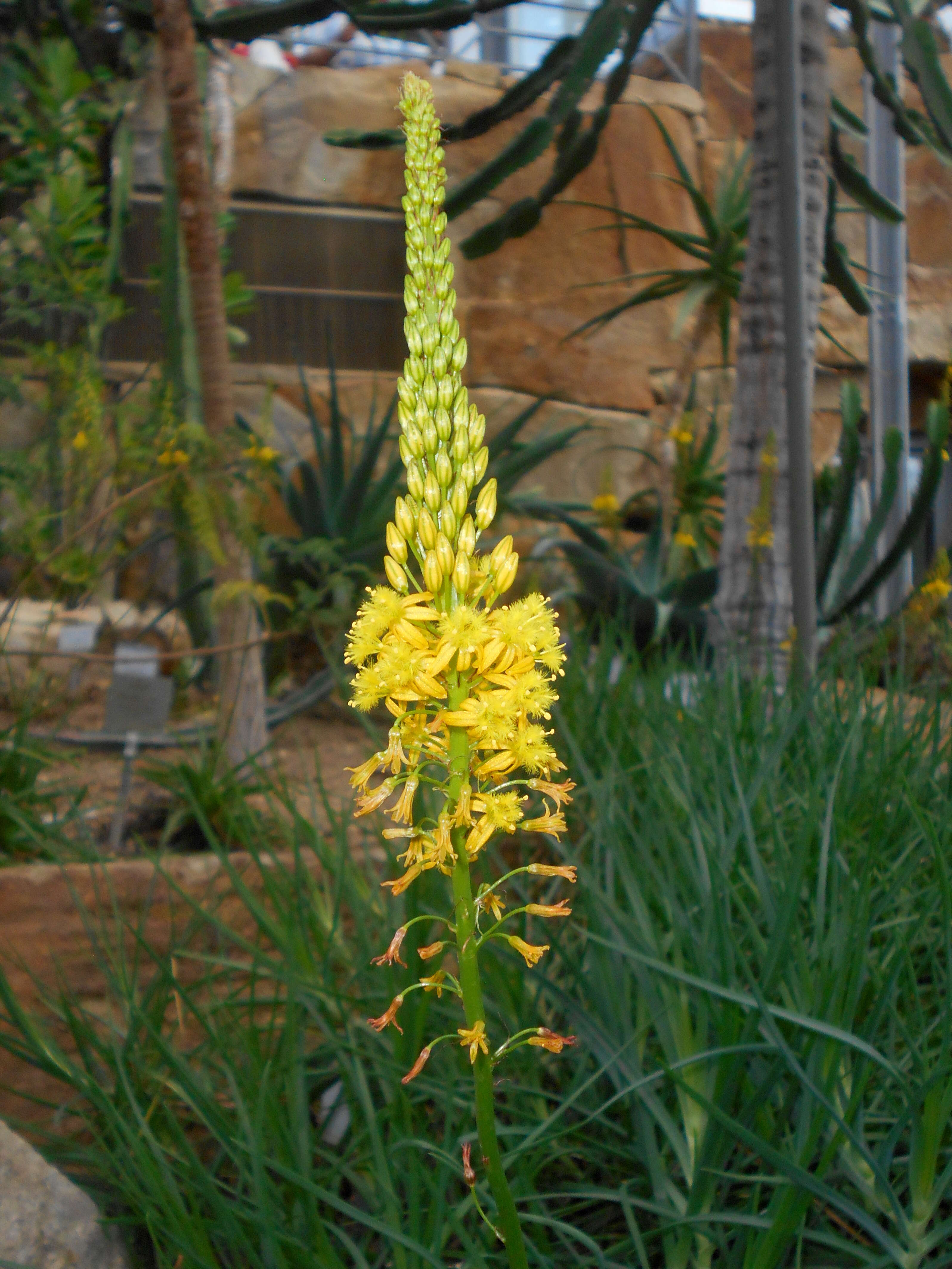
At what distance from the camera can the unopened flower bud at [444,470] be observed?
0.56 m

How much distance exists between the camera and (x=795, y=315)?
237 centimetres

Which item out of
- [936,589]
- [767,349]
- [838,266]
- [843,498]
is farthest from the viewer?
[843,498]

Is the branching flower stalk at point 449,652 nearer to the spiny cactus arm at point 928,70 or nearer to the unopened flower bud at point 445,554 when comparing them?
the unopened flower bud at point 445,554

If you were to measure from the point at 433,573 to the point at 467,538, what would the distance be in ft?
0.10

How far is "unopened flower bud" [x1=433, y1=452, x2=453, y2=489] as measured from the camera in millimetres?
561

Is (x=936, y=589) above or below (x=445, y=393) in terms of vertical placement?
below

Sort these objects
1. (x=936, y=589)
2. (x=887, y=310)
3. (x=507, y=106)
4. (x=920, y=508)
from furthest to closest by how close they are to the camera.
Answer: (x=887, y=310)
(x=920, y=508)
(x=507, y=106)
(x=936, y=589)

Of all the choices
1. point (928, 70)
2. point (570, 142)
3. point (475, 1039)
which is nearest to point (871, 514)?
point (928, 70)

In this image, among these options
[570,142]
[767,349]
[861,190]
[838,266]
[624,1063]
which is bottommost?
[624,1063]

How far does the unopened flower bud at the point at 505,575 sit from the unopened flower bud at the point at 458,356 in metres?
0.11

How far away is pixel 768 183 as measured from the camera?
2.58m

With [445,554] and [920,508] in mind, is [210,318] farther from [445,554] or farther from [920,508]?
[920,508]

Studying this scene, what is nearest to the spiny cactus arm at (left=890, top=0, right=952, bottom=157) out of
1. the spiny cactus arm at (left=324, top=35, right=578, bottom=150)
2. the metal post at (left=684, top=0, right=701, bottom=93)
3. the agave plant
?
the spiny cactus arm at (left=324, top=35, right=578, bottom=150)

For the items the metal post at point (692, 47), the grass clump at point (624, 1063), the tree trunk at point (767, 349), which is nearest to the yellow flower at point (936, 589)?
the tree trunk at point (767, 349)
